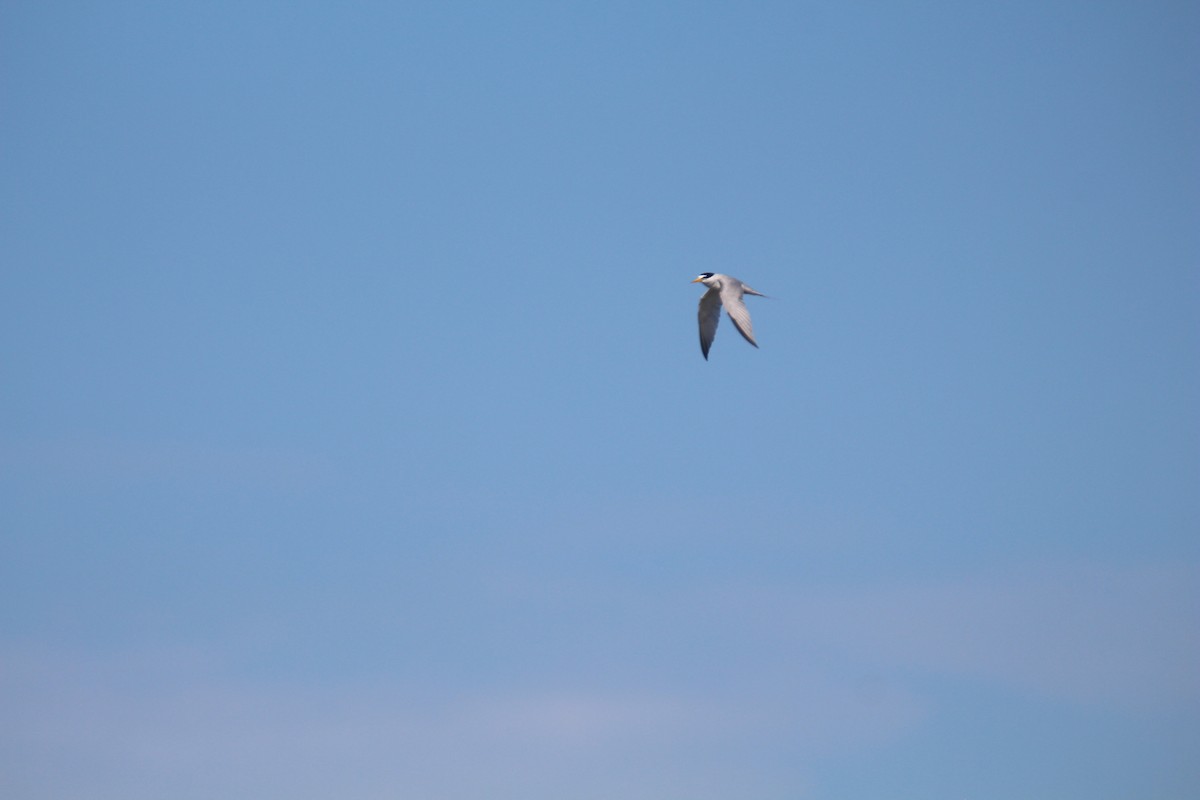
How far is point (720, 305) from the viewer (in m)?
47.4

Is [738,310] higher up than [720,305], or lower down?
lower down

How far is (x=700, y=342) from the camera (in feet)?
155

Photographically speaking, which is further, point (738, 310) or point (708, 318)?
point (708, 318)

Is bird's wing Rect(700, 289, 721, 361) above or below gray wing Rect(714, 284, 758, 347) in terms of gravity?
above

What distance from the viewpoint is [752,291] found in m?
44.7

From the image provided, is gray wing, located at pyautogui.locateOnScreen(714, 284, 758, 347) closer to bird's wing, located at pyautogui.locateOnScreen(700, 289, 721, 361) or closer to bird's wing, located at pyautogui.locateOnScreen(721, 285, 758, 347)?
bird's wing, located at pyautogui.locateOnScreen(721, 285, 758, 347)

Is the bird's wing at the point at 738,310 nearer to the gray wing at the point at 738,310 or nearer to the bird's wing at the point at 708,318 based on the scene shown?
the gray wing at the point at 738,310

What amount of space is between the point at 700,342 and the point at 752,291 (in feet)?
11.2

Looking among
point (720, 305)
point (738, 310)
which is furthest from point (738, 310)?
point (720, 305)

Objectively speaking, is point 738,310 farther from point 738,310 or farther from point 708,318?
point 708,318

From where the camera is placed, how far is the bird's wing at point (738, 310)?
4222 centimetres

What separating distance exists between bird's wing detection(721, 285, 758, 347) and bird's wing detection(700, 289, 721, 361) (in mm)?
2348

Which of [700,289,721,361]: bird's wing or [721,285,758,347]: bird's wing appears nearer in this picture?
[721,285,758,347]: bird's wing

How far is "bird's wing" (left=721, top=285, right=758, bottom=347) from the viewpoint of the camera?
42.2 m
